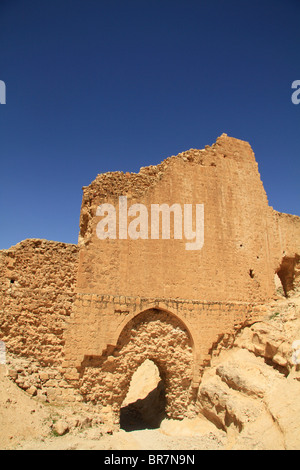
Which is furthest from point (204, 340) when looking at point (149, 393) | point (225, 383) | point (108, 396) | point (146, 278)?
point (149, 393)

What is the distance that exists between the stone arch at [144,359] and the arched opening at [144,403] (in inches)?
44.7

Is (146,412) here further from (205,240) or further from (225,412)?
(205,240)

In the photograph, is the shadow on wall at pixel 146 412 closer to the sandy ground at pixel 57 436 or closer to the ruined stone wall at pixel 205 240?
the sandy ground at pixel 57 436

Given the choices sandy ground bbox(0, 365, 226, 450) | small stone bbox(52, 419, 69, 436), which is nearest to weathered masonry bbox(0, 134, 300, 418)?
sandy ground bbox(0, 365, 226, 450)

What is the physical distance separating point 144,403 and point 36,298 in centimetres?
698

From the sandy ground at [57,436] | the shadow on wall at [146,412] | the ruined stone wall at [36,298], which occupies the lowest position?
the shadow on wall at [146,412]

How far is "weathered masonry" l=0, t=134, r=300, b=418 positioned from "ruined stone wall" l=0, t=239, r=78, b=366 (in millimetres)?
25

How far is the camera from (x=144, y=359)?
360 inches

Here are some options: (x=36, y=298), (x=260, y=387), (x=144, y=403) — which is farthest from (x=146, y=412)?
(x=36, y=298)

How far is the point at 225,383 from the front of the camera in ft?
29.6

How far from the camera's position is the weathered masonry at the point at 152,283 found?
8312mm

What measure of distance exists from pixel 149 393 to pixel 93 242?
742 cm

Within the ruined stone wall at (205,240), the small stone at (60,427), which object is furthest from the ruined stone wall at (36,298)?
the small stone at (60,427)

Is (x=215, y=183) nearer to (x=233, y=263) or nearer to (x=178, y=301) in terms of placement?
(x=233, y=263)
